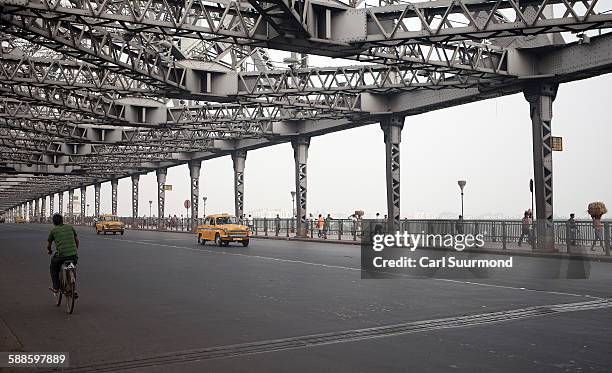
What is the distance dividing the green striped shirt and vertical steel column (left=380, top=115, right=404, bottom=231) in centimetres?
2857

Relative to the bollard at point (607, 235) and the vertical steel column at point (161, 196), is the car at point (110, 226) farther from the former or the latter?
the bollard at point (607, 235)

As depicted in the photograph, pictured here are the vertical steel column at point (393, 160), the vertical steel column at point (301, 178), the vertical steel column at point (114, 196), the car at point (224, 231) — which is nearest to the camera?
the car at point (224, 231)

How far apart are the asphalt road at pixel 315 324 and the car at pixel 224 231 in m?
19.0

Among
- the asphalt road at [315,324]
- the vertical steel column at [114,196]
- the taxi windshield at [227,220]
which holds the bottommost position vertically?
the asphalt road at [315,324]

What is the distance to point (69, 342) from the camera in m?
9.01

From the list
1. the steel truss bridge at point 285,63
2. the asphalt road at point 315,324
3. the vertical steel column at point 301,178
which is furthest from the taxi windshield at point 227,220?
the asphalt road at point 315,324

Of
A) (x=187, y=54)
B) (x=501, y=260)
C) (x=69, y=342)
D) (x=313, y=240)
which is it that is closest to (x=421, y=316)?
(x=69, y=342)

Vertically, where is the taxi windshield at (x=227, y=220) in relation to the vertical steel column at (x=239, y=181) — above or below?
below

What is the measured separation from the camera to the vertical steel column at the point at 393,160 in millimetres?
39500

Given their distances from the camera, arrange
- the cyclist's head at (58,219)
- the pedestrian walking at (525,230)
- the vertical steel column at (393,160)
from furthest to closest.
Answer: the vertical steel column at (393,160), the pedestrian walking at (525,230), the cyclist's head at (58,219)

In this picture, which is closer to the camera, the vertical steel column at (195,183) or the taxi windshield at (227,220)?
the taxi windshield at (227,220)

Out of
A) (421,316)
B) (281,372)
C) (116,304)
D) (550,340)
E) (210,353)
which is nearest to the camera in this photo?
(281,372)

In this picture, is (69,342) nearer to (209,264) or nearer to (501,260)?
(209,264)

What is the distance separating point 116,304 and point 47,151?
49.8 metres
